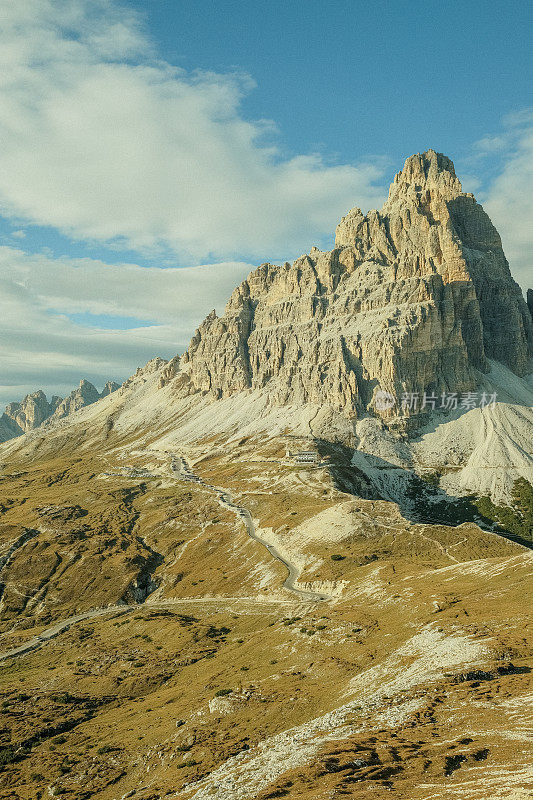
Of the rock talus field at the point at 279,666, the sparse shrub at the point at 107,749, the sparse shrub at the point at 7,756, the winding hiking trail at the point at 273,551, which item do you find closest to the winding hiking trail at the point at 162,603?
the winding hiking trail at the point at 273,551

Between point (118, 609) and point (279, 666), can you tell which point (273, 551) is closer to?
point (118, 609)

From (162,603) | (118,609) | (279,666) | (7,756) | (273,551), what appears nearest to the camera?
(7,756)

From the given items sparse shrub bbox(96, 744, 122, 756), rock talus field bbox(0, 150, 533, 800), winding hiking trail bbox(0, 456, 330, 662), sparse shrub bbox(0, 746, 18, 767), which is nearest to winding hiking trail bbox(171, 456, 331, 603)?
winding hiking trail bbox(0, 456, 330, 662)

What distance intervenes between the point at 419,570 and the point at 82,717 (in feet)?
189

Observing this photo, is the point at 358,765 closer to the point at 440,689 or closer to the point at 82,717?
the point at 440,689

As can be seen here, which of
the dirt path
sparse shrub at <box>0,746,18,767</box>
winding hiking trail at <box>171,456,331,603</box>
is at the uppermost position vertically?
winding hiking trail at <box>171,456,331,603</box>

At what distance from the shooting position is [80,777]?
4244 cm

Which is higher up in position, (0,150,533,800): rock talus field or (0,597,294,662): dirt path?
(0,150,533,800): rock talus field

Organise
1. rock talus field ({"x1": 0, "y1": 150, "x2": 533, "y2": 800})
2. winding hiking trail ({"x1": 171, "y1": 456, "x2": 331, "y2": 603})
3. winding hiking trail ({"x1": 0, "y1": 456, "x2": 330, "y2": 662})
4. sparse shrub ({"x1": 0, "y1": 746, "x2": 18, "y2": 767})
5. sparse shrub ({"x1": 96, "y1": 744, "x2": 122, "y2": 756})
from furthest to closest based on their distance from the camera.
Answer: winding hiking trail ({"x1": 0, "y1": 456, "x2": 330, "y2": 662})
winding hiking trail ({"x1": 171, "y1": 456, "x2": 331, "y2": 603})
sparse shrub ({"x1": 0, "y1": 746, "x2": 18, "y2": 767})
sparse shrub ({"x1": 96, "y1": 744, "x2": 122, "y2": 756})
rock talus field ({"x1": 0, "y1": 150, "x2": 533, "y2": 800})

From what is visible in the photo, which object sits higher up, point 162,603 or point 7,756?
point 7,756

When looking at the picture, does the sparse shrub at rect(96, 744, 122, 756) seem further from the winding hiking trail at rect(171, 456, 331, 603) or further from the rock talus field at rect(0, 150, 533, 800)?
the winding hiking trail at rect(171, 456, 331, 603)

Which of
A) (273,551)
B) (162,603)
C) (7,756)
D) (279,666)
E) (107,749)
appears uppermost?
(279,666)

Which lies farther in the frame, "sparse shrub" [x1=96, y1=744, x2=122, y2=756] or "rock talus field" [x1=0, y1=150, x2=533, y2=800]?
"sparse shrub" [x1=96, y1=744, x2=122, y2=756]

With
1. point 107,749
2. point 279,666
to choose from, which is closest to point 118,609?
point 279,666
